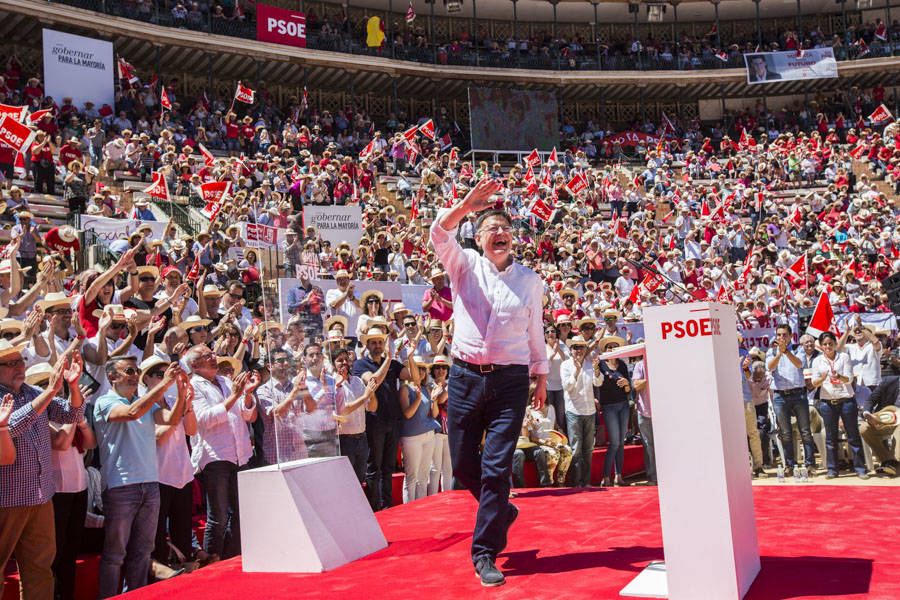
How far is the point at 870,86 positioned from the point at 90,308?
36.0 metres

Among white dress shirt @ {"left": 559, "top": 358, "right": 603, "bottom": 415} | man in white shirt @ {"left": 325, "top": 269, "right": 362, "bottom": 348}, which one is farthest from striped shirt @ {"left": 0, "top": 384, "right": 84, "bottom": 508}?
man in white shirt @ {"left": 325, "top": 269, "right": 362, "bottom": 348}

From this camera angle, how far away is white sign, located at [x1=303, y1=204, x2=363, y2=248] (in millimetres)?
17172

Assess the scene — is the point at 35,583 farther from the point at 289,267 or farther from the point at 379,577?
the point at 289,267

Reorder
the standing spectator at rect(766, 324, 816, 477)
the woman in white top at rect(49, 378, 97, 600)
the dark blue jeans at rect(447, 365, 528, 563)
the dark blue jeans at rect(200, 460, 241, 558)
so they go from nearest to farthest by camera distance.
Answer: the dark blue jeans at rect(447, 365, 528, 563)
the woman in white top at rect(49, 378, 97, 600)
the dark blue jeans at rect(200, 460, 241, 558)
the standing spectator at rect(766, 324, 816, 477)

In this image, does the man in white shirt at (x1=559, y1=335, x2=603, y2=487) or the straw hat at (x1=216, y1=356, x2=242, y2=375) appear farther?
the man in white shirt at (x1=559, y1=335, x2=603, y2=487)

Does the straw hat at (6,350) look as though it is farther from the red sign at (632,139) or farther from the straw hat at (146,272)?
the red sign at (632,139)

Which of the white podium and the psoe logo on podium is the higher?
the psoe logo on podium

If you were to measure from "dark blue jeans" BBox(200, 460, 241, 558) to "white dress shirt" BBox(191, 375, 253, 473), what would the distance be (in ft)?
0.22

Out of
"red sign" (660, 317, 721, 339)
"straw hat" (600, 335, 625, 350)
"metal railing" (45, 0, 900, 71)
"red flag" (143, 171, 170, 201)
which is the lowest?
"red sign" (660, 317, 721, 339)

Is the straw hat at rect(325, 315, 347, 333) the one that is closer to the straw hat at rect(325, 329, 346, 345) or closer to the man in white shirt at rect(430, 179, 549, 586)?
the straw hat at rect(325, 329, 346, 345)

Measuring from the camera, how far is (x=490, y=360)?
180 inches

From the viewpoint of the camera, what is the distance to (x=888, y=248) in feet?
69.8

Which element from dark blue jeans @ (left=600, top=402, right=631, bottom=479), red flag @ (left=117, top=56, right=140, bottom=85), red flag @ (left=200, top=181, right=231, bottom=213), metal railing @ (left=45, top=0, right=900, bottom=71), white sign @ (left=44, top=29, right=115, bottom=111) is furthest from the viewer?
metal railing @ (left=45, top=0, right=900, bottom=71)

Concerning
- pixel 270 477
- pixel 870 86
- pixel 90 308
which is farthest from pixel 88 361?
pixel 870 86
